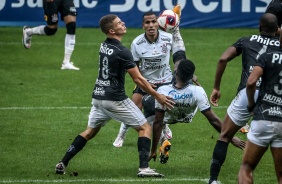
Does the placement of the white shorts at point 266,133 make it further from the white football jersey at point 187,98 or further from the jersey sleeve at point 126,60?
the jersey sleeve at point 126,60

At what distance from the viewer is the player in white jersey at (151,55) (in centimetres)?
1515

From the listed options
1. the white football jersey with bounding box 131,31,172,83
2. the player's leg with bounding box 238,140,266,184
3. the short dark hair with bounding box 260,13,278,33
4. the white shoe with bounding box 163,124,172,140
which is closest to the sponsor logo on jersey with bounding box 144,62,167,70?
the white football jersey with bounding box 131,31,172,83

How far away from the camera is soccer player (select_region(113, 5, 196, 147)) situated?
1515 centimetres

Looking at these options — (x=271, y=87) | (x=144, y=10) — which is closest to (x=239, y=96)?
A: (x=271, y=87)

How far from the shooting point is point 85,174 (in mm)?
13281

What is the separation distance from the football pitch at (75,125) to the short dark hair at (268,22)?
230cm

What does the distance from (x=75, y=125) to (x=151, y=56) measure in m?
2.68

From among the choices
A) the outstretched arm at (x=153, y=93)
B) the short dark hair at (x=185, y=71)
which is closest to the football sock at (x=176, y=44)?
the short dark hair at (x=185, y=71)

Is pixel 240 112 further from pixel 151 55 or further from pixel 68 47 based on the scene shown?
pixel 68 47

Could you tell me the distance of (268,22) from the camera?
1184 cm

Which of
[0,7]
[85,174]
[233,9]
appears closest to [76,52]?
[0,7]

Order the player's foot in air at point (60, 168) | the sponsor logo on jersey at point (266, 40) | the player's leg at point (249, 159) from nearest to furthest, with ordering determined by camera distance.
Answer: the player's leg at point (249, 159) < the sponsor logo on jersey at point (266, 40) < the player's foot in air at point (60, 168)

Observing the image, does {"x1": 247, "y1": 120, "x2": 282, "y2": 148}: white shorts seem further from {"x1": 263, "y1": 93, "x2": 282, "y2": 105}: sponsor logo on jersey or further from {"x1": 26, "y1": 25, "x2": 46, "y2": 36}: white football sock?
{"x1": 26, "y1": 25, "x2": 46, "y2": 36}: white football sock

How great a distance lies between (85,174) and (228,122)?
241cm
